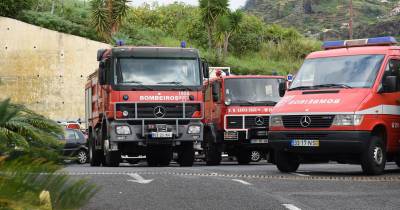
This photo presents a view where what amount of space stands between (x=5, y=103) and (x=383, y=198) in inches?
360

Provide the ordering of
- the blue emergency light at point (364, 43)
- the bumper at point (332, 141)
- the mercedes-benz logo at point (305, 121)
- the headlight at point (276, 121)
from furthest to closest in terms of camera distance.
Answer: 1. the blue emergency light at point (364, 43)
2. the headlight at point (276, 121)
3. the mercedes-benz logo at point (305, 121)
4. the bumper at point (332, 141)

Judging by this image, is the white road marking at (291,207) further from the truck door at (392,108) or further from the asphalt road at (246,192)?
the truck door at (392,108)

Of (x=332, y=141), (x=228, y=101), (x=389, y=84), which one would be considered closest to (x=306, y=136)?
(x=332, y=141)

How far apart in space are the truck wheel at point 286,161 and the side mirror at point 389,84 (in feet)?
6.81

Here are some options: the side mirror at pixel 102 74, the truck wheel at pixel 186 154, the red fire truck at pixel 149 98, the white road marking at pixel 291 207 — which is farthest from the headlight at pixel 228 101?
the white road marking at pixel 291 207

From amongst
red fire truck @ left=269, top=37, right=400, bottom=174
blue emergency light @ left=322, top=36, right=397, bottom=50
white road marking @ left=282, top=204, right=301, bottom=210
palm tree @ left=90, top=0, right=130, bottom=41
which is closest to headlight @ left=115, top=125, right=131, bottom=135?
blue emergency light @ left=322, top=36, right=397, bottom=50

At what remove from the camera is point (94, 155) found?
2488cm

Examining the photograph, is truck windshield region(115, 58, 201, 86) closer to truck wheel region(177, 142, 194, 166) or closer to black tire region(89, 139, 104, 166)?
truck wheel region(177, 142, 194, 166)

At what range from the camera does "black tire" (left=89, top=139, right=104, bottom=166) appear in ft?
80.9

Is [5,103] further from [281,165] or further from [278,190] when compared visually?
[281,165]

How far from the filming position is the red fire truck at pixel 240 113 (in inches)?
987

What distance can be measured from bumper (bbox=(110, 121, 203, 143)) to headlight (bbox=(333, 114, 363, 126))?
22.9 feet

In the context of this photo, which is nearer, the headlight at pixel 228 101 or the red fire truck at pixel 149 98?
the red fire truck at pixel 149 98

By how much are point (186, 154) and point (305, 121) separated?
758 centimetres
